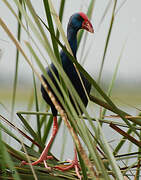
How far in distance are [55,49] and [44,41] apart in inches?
4.9

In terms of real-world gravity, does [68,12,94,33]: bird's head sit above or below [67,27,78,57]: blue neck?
above

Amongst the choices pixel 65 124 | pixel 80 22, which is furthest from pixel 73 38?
pixel 65 124

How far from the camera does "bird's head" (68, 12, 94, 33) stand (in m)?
1.29

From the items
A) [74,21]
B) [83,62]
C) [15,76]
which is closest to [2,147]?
[15,76]

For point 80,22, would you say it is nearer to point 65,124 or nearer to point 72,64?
point 72,64

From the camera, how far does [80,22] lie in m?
1.34

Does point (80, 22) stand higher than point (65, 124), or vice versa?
point (80, 22)

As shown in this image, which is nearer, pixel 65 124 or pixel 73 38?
pixel 65 124

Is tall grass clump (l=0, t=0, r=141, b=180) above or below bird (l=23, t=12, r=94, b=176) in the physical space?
below

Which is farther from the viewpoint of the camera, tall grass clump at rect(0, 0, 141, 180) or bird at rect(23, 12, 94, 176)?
bird at rect(23, 12, 94, 176)

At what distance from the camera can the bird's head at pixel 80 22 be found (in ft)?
4.25

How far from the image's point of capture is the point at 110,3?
1.13 meters

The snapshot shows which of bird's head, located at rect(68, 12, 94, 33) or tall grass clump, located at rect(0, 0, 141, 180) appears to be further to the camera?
bird's head, located at rect(68, 12, 94, 33)

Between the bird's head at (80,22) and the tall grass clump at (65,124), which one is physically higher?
the bird's head at (80,22)
